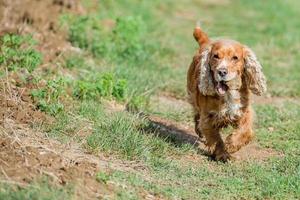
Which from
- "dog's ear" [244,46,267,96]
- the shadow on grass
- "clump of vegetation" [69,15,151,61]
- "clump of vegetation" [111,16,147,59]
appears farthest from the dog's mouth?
"clump of vegetation" [111,16,147,59]

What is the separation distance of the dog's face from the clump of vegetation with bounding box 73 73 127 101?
5.54 feet

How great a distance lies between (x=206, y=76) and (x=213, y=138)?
66 cm

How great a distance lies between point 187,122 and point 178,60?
297 centimetres

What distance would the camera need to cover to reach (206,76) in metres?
8.30

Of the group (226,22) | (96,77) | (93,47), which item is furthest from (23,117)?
(226,22)

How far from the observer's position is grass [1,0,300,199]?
7390 millimetres

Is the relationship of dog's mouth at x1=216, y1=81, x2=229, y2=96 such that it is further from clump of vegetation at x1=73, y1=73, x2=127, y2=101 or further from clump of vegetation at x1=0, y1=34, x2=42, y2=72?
clump of vegetation at x1=0, y1=34, x2=42, y2=72

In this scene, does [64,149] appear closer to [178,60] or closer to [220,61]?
[220,61]

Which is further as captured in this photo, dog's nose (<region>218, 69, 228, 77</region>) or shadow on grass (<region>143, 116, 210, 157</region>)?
shadow on grass (<region>143, 116, 210, 157</region>)

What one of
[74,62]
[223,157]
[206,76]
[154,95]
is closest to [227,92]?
[206,76]

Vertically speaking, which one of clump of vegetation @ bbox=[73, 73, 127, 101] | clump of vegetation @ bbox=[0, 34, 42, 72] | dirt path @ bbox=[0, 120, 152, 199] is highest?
clump of vegetation @ bbox=[0, 34, 42, 72]

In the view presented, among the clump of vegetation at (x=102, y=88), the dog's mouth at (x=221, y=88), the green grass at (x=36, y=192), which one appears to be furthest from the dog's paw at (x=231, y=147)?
the green grass at (x=36, y=192)

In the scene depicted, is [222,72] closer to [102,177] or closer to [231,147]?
[231,147]

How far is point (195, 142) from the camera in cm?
900
